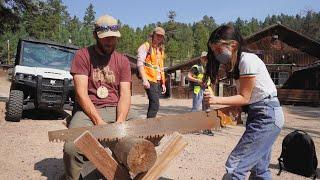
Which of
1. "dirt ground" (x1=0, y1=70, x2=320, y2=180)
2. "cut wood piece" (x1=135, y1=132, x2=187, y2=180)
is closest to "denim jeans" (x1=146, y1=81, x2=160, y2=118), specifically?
"dirt ground" (x1=0, y1=70, x2=320, y2=180)

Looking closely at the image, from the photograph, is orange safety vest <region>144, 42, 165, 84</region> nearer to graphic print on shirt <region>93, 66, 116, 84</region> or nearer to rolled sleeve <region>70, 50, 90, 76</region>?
graphic print on shirt <region>93, 66, 116, 84</region>

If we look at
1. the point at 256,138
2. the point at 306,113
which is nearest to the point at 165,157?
the point at 256,138

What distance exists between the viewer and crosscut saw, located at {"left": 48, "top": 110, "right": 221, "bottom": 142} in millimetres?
4805

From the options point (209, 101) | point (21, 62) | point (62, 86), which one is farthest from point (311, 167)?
point (21, 62)

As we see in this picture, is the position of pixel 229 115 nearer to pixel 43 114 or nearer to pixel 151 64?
pixel 151 64

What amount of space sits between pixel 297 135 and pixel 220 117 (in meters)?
2.85

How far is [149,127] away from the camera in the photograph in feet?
16.4

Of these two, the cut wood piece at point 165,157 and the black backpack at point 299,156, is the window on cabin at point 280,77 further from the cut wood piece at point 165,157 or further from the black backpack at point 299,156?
the cut wood piece at point 165,157

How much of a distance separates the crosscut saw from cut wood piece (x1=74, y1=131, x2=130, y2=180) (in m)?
0.22

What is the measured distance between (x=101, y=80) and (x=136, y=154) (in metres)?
1.50

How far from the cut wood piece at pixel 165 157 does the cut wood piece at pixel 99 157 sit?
233 millimetres

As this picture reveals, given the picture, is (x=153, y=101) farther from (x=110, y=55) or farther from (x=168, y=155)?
(x=168, y=155)

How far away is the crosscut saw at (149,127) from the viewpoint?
4805mm

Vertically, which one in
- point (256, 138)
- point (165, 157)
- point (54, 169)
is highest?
point (256, 138)
